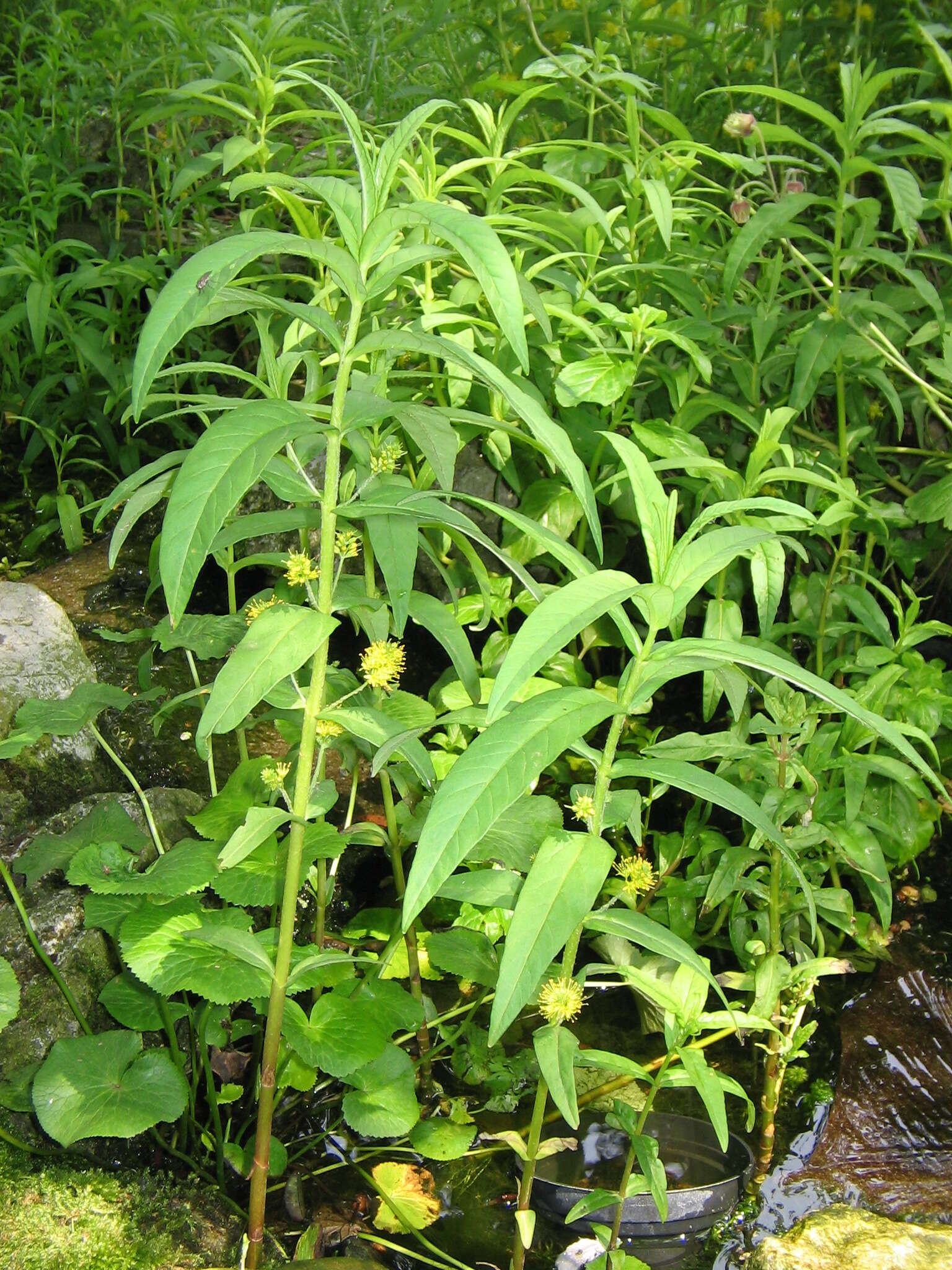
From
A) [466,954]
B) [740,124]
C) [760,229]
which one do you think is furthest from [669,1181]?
[740,124]

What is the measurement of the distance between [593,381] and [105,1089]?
1659mm

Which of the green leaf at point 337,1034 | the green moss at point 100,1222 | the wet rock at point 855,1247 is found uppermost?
the green leaf at point 337,1034

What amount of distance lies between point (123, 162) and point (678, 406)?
11.2ft

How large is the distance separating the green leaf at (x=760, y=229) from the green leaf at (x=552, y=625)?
144cm

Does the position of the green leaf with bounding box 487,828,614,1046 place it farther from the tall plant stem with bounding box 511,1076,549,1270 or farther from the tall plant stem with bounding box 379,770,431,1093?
the tall plant stem with bounding box 379,770,431,1093

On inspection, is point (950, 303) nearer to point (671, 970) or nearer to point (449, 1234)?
point (671, 970)

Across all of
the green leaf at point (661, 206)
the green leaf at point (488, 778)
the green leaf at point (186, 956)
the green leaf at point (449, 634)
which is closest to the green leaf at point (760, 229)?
the green leaf at point (661, 206)

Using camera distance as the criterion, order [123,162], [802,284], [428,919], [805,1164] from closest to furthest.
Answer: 1. [805,1164]
2. [428,919]
3. [802,284]
4. [123,162]

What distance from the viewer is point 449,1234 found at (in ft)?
5.89

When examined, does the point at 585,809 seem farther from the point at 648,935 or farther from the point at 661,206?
the point at 661,206

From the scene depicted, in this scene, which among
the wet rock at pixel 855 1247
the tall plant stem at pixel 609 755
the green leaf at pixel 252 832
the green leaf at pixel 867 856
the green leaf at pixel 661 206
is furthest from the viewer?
the green leaf at pixel 661 206

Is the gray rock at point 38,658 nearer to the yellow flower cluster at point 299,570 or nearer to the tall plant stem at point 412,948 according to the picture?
the tall plant stem at point 412,948

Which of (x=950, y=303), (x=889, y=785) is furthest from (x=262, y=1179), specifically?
(x=950, y=303)

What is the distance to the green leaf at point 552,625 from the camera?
1.05 m
